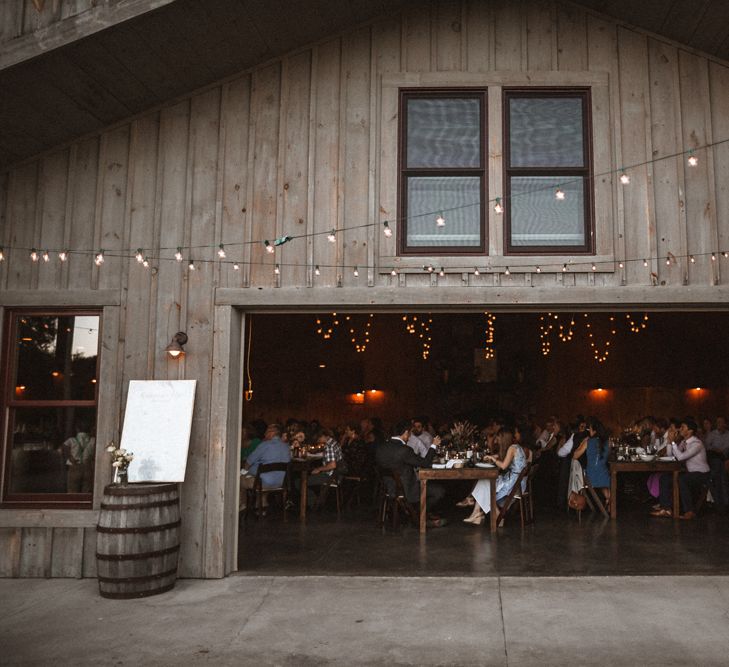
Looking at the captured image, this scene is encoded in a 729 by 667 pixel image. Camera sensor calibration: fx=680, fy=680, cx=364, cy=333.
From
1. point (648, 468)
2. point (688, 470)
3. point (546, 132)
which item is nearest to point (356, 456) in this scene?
point (648, 468)

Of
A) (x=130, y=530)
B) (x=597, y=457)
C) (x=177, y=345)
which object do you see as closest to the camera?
(x=130, y=530)

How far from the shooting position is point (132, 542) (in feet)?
18.3

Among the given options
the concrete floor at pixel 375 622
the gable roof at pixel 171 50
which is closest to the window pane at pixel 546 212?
the gable roof at pixel 171 50

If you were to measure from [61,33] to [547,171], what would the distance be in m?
4.42

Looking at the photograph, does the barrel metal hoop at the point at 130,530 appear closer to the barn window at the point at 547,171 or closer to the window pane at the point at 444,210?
the window pane at the point at 444,210

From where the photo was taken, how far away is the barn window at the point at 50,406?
252 inches

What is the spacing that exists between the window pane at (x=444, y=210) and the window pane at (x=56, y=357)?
3231mm

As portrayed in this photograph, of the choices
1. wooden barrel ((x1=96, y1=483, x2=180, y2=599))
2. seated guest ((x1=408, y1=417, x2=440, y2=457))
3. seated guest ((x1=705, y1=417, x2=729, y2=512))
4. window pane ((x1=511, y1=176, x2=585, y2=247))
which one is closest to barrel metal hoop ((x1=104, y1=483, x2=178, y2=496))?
wooden barrel ((x1=96, y1=483, x2=180, y2=599))

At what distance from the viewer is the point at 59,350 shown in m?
6.57

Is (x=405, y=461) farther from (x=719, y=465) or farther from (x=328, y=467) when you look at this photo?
(x=719, y=465)

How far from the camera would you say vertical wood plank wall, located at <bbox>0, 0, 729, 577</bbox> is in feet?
20.6

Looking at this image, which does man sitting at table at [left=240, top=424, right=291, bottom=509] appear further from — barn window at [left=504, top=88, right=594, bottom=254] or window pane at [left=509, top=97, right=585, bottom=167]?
window pane at [left=509, top=97, right=585, bottom=167]

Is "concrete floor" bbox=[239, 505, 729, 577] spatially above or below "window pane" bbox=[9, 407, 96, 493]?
below

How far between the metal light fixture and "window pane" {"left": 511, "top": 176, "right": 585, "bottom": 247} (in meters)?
3.22
